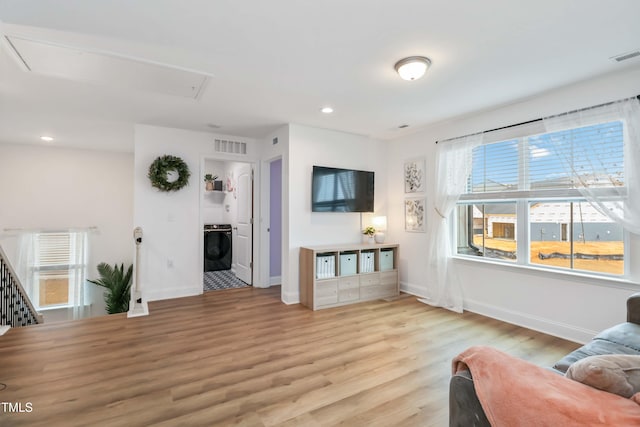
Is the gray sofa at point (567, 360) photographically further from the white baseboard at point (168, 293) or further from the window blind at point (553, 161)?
the white baseboard at point (168, 293)

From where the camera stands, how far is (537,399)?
0.97 m

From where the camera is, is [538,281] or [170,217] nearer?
[538,281]

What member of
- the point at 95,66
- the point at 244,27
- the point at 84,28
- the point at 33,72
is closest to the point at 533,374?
the point at 244,27

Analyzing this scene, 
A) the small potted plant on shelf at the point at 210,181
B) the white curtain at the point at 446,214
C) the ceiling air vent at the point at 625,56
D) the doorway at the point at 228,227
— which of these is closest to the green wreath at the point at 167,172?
the doorway at the point at 228,227

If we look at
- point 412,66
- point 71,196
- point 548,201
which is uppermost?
point 412,66

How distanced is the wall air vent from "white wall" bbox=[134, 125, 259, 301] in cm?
9

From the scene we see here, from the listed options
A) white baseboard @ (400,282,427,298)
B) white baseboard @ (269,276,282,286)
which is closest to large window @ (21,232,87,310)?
white baseboard @ (269,276,282,286)

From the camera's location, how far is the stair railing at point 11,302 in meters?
3.86

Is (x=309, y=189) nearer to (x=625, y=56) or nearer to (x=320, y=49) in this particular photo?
(x=320, y=49)

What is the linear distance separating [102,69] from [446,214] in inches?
158

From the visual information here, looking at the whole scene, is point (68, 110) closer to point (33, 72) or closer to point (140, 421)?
point (33, 72)

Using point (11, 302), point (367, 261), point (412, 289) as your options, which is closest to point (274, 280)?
point (367, 261)

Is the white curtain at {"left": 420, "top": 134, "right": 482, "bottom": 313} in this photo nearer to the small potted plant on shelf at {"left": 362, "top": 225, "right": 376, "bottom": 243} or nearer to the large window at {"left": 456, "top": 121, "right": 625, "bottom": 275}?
the large window at {"left": 456, "top": 121, "right": 625, "bottom": 275}

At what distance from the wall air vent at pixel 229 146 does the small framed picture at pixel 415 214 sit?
9.16 ft
